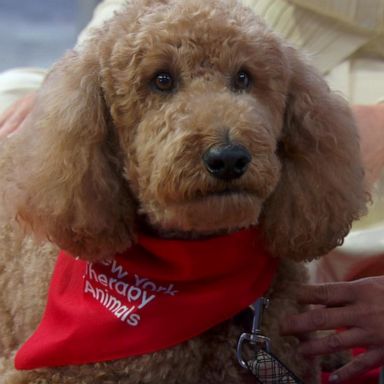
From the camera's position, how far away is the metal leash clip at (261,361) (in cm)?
124

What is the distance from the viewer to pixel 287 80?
1238 millimetres

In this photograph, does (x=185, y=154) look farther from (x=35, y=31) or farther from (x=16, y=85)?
(x=35, y=31)

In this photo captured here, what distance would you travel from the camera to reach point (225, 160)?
1043 mm

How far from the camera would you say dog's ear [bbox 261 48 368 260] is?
126cm

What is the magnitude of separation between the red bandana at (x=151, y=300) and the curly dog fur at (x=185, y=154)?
0.07 feet

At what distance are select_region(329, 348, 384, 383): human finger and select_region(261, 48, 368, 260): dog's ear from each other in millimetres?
261

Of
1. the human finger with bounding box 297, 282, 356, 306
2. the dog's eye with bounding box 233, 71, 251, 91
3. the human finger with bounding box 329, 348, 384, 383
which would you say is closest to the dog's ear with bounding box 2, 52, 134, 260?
the dog's eye with bounding box 233, 71, 251, 91

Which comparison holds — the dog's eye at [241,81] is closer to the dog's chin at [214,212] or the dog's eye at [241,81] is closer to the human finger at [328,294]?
the dog's chin at [214,212]

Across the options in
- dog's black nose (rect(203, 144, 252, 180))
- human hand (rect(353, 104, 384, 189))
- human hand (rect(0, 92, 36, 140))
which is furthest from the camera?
human hand (rect(0, 92, 36, 140))

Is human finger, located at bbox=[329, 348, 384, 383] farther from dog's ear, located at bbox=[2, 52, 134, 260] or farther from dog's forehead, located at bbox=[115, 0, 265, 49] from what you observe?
dog's forehead, located at bbox=[115, 0, 265, 49]

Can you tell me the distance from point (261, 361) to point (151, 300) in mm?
176

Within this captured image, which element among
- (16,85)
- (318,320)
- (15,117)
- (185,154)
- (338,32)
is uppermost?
(185,154)

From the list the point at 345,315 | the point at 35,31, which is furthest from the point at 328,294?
the point at 35,31

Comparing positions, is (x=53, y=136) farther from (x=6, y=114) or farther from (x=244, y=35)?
(x=6, y=114)
